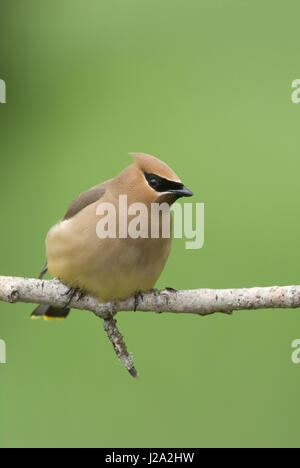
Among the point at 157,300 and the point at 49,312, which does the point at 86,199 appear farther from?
the point at 49,312

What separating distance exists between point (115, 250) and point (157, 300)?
253 mm

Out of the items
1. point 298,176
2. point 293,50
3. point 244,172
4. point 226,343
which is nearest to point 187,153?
point 244,172

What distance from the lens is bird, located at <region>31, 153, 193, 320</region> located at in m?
2.93

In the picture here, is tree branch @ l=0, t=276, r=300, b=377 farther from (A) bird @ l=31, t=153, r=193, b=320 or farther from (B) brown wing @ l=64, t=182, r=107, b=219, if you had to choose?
(B) brown wing @ l=64, t=182, r=107, b=219

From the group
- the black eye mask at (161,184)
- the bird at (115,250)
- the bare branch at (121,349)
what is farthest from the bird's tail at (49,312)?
the black eye mask at (161,184)

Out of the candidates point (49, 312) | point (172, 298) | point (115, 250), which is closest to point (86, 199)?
point (115, 250)

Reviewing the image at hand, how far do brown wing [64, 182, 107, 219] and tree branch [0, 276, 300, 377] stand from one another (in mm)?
338

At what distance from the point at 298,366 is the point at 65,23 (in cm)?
368

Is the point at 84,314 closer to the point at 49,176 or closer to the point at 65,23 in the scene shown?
the point at 49,176

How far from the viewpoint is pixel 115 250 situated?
299 centimetres

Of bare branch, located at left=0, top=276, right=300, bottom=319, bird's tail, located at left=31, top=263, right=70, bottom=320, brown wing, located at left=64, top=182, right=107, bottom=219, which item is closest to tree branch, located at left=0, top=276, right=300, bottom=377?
bare branch, located at left=0, top=276, right=300, bottom=319

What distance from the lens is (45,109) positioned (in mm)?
6195

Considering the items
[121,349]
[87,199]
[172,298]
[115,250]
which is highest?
[87,199]

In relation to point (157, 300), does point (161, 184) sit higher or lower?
higher
